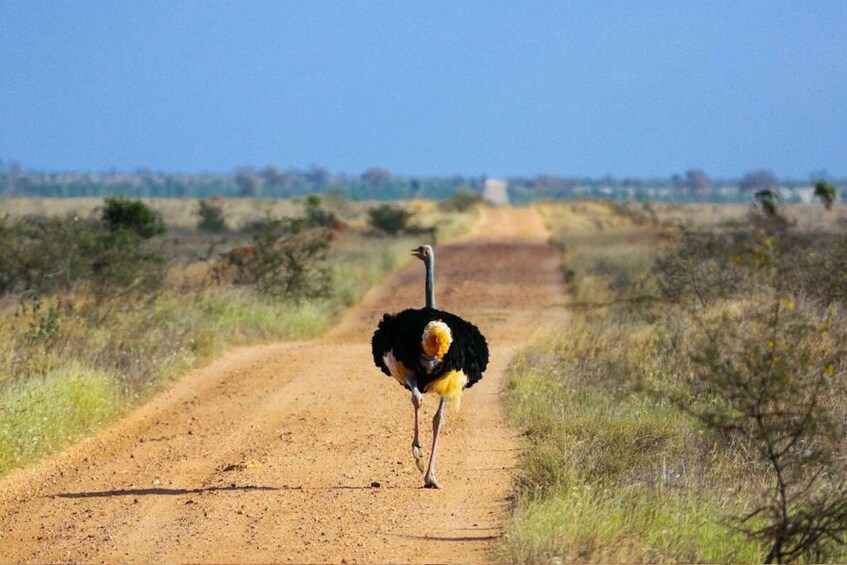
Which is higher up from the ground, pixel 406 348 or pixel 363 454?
pixel 406 348

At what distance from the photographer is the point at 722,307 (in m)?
15.2

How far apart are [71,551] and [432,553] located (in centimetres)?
211

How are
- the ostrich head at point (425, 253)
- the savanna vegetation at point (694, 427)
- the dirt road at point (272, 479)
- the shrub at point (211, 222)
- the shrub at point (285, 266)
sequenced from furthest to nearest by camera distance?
the shrub at point (211, 222) → the shrub at point (285, 266) → the ostrich head at point (425, 253) → the dirt road at point (272, 479) → the savanna vegetation at point (694, 427)

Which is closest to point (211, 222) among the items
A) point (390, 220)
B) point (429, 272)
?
point (390, 220)

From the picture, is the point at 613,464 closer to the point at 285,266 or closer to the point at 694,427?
the point at 694,427

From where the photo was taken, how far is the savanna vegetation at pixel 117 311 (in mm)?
11406

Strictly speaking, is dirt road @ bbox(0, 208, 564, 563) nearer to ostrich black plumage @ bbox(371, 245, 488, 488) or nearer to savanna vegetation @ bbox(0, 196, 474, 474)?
savanna vegetation @ bbox(0, 196, 474, 474)

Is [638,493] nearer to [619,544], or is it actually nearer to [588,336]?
[619,544]

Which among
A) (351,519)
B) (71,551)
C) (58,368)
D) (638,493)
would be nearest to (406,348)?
(351,519)

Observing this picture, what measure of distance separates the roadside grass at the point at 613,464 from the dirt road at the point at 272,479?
31 cm

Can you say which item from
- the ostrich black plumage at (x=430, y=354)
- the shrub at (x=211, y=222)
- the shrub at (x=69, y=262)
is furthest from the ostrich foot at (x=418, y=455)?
the shrub at (x=211, y=222)

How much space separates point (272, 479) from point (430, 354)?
1.69m

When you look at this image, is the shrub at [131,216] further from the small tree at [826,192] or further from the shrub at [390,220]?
the small tree at [826,192]

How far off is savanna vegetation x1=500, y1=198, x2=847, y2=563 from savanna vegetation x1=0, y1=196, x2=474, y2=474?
389 cm
